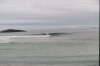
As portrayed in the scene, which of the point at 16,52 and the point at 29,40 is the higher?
the point at 29,40

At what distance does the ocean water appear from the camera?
1.58 meters

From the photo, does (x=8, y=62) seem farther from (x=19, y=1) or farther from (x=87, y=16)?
(x=87, y=16)

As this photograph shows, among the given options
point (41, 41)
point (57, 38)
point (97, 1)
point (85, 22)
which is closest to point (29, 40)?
point (41, 41)

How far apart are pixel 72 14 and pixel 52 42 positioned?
29cm

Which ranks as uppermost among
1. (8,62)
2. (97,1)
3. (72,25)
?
(97,1)

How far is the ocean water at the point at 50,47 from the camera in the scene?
1583mm

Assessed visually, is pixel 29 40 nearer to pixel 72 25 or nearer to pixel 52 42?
pixel 52 42

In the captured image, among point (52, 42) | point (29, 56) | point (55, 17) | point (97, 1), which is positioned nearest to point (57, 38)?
point (52, 42)

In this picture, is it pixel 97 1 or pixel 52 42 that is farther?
pixel 52 42

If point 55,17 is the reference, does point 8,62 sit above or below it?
below

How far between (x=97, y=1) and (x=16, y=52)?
0.78 metres

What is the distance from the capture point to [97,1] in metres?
1.52

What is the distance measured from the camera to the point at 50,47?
1666 mm

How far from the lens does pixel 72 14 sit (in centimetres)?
160
